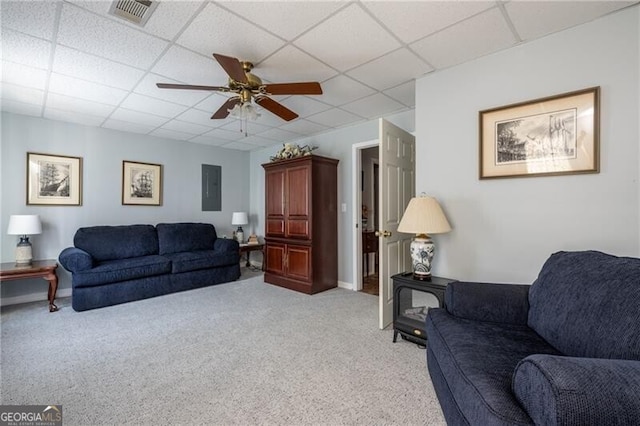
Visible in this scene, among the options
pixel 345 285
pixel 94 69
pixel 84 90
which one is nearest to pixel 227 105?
pixel 94 69

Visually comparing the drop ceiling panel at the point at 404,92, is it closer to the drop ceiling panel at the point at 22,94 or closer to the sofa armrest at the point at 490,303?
the sofa armrest at the point at 490,303

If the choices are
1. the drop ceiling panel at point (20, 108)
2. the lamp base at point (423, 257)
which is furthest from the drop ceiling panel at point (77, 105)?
the lamp base at point (423, 257)

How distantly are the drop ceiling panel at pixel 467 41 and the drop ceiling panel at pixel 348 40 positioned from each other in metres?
0.29

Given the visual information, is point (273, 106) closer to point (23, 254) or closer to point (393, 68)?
point (393, 68)

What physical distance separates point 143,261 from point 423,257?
360 cm

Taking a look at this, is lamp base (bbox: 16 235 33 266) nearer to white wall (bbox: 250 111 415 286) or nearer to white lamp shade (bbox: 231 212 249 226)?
white lamp shade (bbox: 231 212 249 226)

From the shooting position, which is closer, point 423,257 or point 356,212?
point 423,257

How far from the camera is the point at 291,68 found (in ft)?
8.31

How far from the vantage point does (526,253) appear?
2.18 meters

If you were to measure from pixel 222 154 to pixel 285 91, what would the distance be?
3.73 meters

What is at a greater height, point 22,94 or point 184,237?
point 22,94

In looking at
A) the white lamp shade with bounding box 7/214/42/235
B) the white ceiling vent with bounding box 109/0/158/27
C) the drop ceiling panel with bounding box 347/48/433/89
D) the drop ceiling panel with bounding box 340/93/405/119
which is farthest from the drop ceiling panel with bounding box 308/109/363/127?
the white lamp shade with bounding box 7/214/42/235

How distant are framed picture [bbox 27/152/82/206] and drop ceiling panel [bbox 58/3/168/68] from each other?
2.54 metres

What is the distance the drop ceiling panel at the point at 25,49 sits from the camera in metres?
2.06
